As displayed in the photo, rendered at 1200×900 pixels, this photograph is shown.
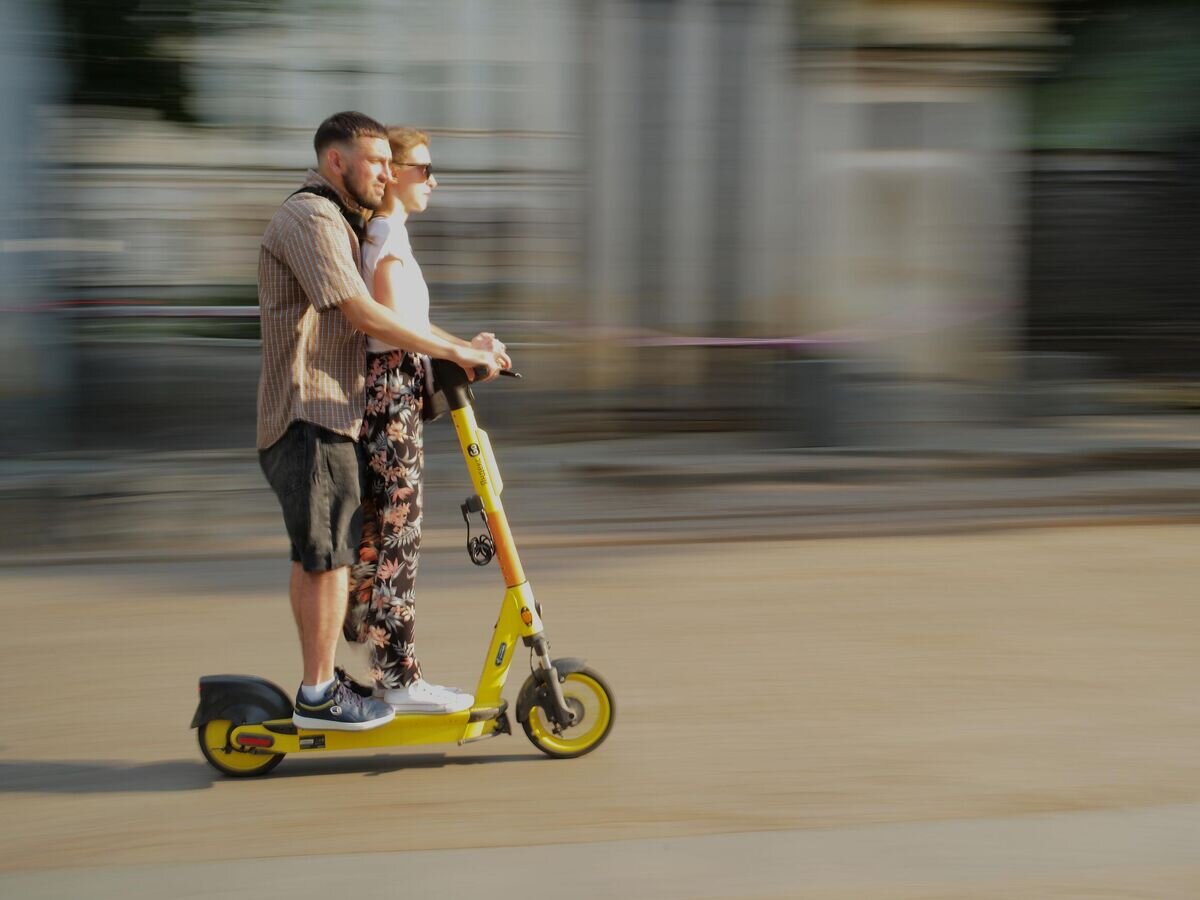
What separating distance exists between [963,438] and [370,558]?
221 inches

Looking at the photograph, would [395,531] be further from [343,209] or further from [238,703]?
[343,209]

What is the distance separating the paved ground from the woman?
294mm

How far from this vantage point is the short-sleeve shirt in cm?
374

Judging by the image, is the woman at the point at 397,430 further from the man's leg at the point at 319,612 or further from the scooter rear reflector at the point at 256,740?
the scooter rear reflector at the point at 256,740

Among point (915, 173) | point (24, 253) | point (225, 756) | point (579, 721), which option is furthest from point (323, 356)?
point (915, 173)

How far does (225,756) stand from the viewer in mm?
3992

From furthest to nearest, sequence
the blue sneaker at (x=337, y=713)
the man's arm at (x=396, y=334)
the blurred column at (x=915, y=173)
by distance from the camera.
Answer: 1. the blurred column at (x=915, y=173)
2. the blue sneaker at (x=337, y=713)
3. the man's arm at (x=396, y=334)

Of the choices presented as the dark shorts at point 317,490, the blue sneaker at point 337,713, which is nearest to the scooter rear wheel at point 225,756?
the blue sneaker at point 337,713

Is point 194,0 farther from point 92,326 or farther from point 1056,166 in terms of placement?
point 1056,166

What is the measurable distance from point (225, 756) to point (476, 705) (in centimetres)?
66

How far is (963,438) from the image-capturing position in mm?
8922

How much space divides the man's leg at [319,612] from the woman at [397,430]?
0.12 metres

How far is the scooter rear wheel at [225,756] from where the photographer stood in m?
3.98

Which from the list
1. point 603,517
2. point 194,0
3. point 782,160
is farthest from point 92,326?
point 782,160
